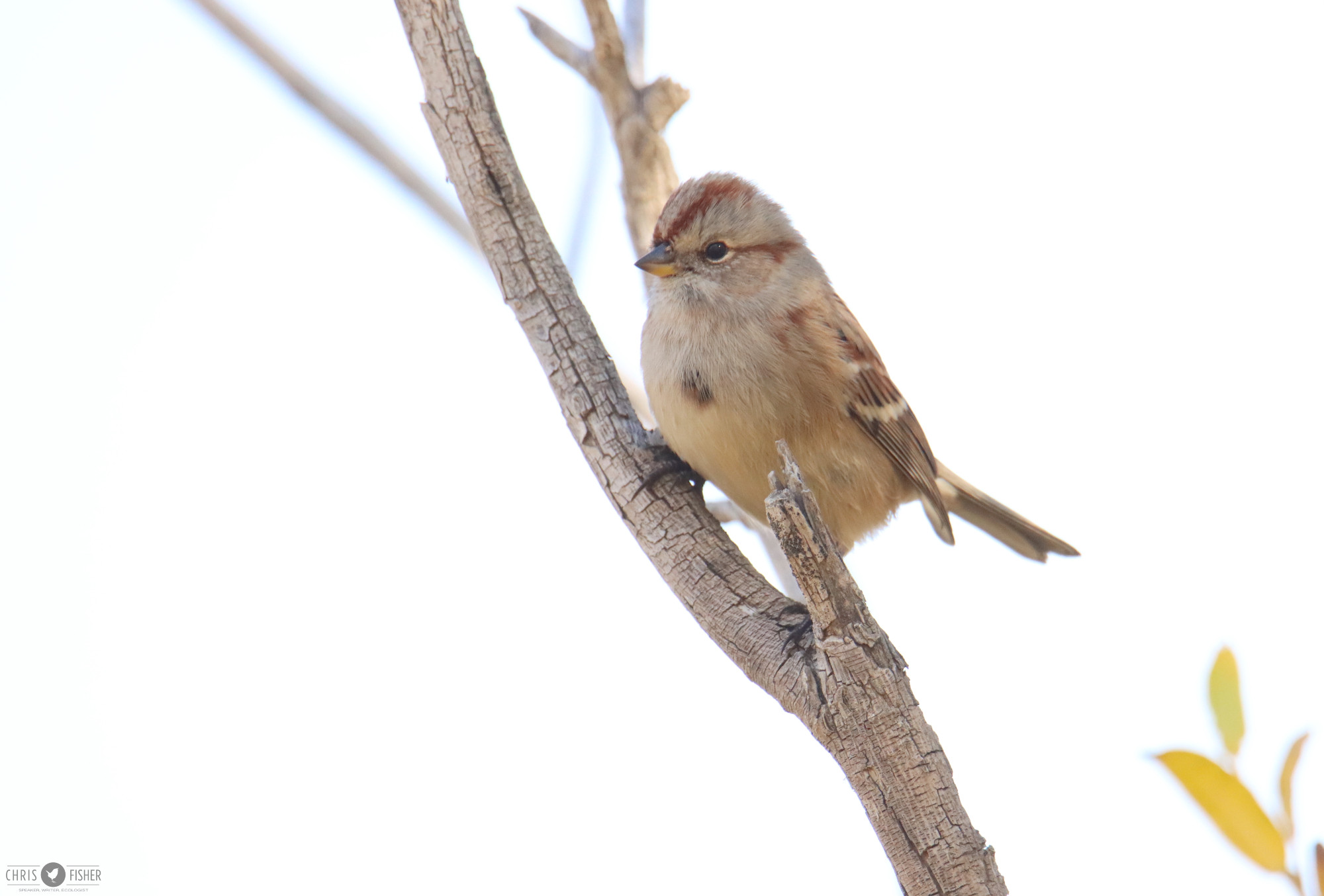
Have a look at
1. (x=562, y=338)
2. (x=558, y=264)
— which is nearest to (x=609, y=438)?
(x=562, y=338)

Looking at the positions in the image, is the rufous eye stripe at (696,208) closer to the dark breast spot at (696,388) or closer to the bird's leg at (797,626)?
the dark breast spot at (696,388)

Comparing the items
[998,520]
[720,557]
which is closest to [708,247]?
[720,557]

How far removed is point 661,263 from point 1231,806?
2.67 m

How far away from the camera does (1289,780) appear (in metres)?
0.85

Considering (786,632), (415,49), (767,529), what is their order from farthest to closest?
(767,529) → (415,49) → (786,632)

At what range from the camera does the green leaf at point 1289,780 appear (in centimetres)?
85

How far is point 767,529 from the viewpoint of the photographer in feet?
11.5

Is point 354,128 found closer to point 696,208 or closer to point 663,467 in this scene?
point 696,208

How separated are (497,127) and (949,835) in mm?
1859

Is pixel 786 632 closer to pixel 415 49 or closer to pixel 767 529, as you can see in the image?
pixel 767 529

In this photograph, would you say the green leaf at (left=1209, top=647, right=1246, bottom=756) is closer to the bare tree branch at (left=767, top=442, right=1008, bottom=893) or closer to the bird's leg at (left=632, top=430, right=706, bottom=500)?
the bare tree branch at (left=767, top=442, right=1008, bottom=893)

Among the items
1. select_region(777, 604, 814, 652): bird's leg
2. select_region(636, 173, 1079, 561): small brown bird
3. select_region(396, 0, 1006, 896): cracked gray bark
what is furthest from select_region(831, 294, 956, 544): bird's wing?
select_region(777, 604, 814, 652): bird's leg

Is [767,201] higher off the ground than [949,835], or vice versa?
[767,201]

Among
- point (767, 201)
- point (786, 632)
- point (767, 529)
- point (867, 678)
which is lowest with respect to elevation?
point (867, 678)
